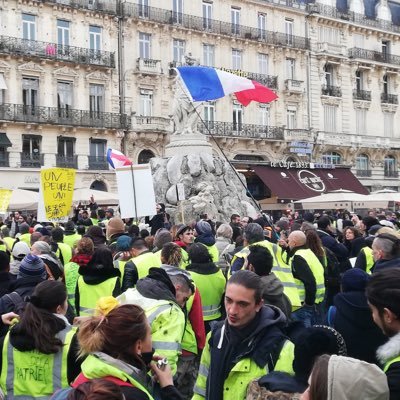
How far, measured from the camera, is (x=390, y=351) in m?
3.24

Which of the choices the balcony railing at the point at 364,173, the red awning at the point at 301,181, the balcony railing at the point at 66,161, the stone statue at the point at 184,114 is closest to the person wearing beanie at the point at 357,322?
the stone statue at the point at 184,114

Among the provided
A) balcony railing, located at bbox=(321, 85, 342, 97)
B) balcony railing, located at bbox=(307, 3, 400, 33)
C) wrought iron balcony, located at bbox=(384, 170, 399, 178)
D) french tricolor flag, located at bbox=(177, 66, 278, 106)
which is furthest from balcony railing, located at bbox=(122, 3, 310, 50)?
french tricolor flag, located at bbox=(177, 66, 278, 106)

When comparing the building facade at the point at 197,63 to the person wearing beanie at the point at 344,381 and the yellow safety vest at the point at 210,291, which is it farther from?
the person wearing beanie at the point at 344,381

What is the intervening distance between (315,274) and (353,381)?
15.7 feet

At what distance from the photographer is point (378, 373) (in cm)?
244

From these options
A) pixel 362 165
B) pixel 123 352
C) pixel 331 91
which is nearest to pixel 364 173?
pixel 362 165

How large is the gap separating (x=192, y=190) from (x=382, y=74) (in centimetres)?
2989

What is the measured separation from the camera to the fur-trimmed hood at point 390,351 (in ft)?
10.6

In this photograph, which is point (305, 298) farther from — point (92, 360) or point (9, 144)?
point (9, 144)

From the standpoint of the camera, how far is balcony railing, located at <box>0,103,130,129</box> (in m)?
30.4

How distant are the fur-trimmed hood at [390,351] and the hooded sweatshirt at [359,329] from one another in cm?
129

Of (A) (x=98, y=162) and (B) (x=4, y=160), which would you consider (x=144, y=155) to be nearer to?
(A) (x=98, y=162)

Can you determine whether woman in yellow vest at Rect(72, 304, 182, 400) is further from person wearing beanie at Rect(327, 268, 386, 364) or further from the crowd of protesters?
person wearing beanie at Rect(327, 268, 386, 364)

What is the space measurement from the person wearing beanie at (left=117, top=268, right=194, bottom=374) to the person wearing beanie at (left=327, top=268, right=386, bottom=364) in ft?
4.07
